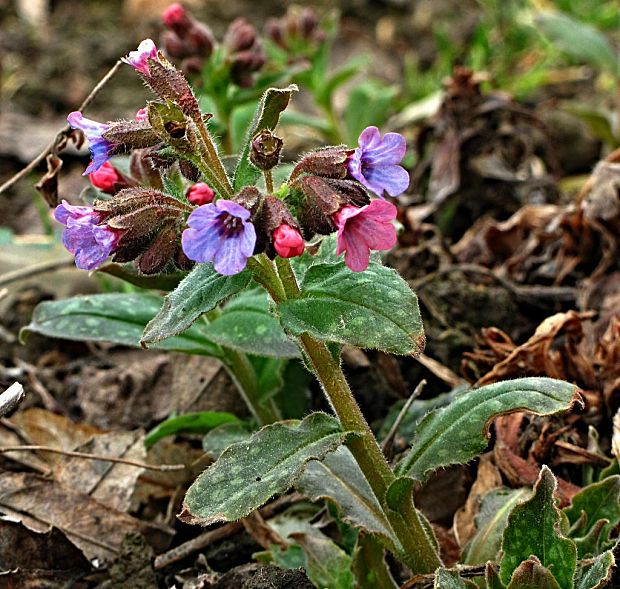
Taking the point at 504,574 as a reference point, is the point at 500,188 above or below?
below

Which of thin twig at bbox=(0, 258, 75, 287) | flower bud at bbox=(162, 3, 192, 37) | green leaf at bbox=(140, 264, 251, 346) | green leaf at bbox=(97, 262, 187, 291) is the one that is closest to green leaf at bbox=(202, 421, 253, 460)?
green leaf at bbox=(97, 262, 187, 291)

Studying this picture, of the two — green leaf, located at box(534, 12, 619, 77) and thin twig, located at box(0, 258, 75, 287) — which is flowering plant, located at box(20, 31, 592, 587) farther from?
green leaf, located at box(534, 12, 619, 77)

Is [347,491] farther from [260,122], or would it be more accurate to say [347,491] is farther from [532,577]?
[260,122]

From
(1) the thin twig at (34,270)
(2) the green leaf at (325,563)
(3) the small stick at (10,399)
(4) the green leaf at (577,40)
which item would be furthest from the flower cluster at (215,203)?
(4) the green leaf at (577,40)

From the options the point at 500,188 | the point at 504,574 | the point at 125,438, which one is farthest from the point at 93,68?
the point at 504,574

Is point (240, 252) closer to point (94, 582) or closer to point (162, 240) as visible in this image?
point (162, 240)

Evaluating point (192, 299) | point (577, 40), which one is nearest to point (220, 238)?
point (192, 299)
